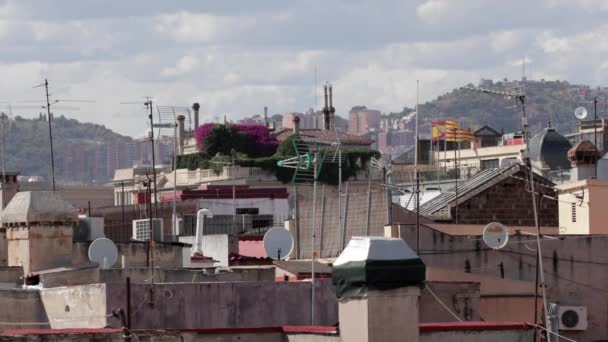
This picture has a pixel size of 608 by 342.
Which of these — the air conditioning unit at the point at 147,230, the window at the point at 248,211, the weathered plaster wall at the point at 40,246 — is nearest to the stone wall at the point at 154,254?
the weathered plaster wall at the point at 40,246

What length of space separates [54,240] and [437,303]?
25.1 feet

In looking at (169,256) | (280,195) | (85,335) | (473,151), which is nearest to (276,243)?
(169,256)

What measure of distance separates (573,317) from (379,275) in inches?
848

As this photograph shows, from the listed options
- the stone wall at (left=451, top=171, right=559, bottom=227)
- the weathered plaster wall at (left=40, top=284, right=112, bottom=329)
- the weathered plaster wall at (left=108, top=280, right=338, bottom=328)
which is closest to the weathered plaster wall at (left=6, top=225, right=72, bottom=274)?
the weathered plaster wall at (left=40, top=284, right=112, bottom=329)

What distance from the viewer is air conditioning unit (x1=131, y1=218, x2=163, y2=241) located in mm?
51812

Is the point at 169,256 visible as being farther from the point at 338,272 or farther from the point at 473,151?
the point at 473,151

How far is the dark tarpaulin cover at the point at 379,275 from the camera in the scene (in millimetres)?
22344

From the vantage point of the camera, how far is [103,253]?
39594 millimetres

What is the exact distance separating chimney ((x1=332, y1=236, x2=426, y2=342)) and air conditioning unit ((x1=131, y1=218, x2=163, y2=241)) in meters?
28.5

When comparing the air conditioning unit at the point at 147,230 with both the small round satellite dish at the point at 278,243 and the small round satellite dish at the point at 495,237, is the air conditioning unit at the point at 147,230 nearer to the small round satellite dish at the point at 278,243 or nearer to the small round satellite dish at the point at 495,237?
the small round satellite dish at the point at 278,243

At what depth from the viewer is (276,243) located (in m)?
43.2

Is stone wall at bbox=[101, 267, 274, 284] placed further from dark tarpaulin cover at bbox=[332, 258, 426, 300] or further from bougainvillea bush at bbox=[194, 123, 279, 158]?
bougainvillea bush at bbox=[194, 123, 279, 158]

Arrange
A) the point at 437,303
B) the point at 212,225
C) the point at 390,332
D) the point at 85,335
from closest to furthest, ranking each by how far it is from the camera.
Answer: the point at 390,332, the point at 85,335, the point at 437,303, the point at 212,225

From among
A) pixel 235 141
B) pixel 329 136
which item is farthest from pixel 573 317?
pixel 235 141
